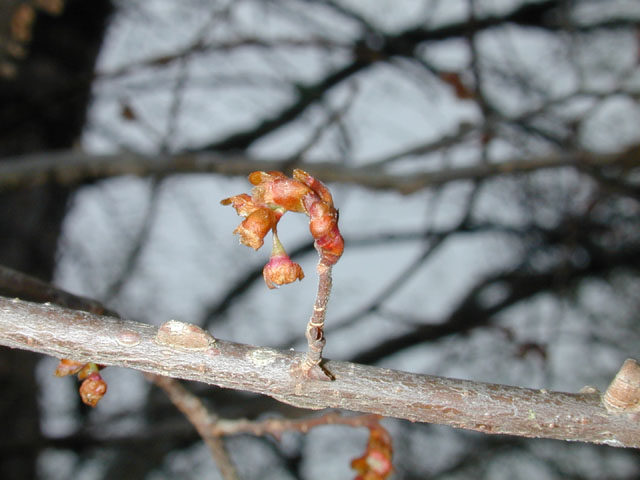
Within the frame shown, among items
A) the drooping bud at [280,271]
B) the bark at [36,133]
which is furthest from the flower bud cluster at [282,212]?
the bark at [36,133]

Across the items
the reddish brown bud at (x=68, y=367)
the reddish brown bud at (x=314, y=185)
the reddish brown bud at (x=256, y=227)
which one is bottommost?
the reddish brown bud at (x=68, y=367)

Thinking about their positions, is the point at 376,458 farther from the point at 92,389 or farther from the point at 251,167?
the point at 251,167

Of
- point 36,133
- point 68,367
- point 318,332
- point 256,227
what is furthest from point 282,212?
point 36,133

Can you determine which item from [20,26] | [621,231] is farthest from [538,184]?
[20,26]

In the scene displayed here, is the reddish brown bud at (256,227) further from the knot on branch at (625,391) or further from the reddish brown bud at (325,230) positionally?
the knot on branch at (625,391)

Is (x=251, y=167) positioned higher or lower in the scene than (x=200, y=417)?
higher
